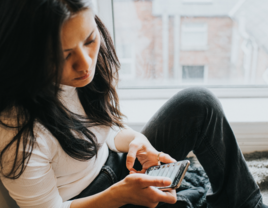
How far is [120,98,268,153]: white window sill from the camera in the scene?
1.03 meters

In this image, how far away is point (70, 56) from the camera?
0.46 metres

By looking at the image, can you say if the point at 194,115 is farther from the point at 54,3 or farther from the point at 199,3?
the point at 199,3

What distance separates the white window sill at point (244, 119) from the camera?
3.37ft

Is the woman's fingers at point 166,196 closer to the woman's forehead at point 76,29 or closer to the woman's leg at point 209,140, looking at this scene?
the woman's leg at point 209,140

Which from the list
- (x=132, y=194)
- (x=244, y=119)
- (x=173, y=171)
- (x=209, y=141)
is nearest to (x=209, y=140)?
(x=209, y=141)

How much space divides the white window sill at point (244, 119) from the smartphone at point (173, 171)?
16.2 inches

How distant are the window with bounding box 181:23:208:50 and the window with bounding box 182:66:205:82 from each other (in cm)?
10

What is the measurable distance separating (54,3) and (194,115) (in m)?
0.46

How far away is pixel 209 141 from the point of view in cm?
69

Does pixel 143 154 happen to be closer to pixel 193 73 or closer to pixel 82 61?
pixel 82 61

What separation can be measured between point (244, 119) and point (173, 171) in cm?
59

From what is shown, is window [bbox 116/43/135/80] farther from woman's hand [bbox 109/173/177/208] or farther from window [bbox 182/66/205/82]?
woman's hand [bbox 109/173/177/208]

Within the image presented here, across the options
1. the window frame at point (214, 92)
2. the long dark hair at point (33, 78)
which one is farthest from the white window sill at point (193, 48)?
the long dark hair at point (33, 78)

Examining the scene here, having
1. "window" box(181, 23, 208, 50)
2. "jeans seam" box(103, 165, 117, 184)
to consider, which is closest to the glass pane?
"window" box(181, 23, 208, 50)
